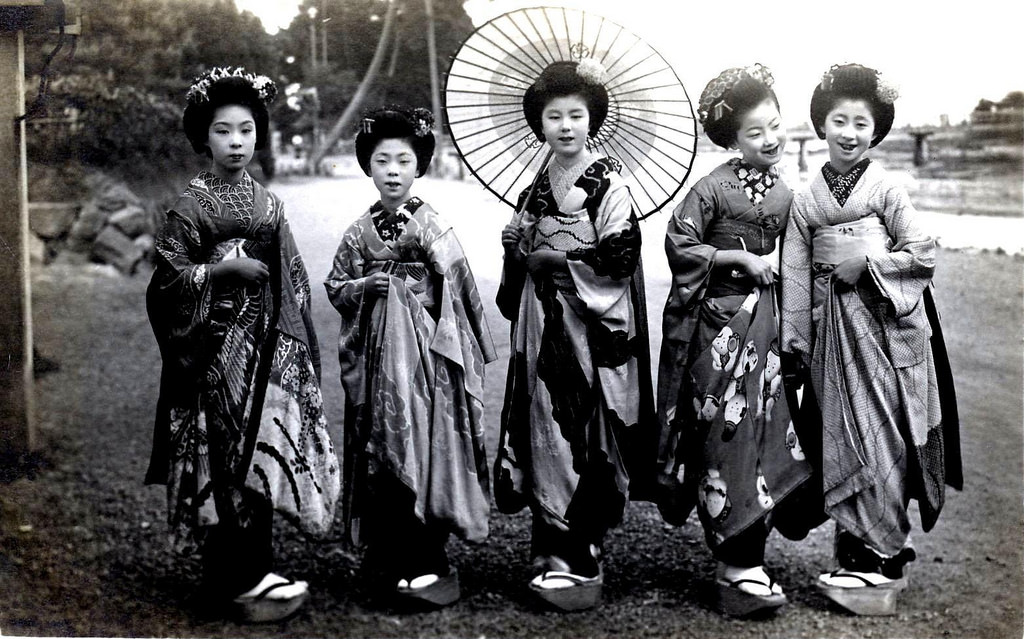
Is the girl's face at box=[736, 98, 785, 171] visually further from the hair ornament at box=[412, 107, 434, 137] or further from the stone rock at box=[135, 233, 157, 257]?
the stone rock at box=[135, 233, 157, 257]

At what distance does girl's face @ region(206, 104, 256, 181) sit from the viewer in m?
3.21

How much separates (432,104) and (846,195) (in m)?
1.83

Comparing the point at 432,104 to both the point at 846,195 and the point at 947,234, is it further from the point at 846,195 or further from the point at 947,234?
the point at 947,234

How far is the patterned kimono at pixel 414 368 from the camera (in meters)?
3.27

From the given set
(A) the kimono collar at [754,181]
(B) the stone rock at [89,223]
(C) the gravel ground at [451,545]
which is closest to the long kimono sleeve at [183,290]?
(C) the gravel ground at [451,545]

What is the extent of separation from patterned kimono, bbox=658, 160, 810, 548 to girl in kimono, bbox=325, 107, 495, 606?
73cm

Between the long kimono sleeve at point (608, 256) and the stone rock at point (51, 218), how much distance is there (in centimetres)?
224

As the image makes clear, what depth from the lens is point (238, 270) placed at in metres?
3.14

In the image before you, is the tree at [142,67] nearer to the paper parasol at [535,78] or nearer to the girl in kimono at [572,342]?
the paper parasol at [535,78]

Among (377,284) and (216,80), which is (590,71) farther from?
(216,80)

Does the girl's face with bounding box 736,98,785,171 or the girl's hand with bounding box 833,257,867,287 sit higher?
the girl's face with bounding box 736,98,785,171

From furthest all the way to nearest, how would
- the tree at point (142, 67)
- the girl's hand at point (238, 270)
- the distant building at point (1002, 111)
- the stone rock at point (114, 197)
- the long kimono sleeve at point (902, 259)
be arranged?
the stone rock at point (114, 197), the tree at point (142, 67), the distant building at point (1002, 111), the long kimono sleeve at point (902, 259), the girl's hand at point (238, 270)

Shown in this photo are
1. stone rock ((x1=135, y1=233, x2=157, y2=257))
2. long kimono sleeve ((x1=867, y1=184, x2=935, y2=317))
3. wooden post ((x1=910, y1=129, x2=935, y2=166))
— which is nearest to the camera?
long kimono sleeve ((x1=867, y1=184, x2=935, y2=317))

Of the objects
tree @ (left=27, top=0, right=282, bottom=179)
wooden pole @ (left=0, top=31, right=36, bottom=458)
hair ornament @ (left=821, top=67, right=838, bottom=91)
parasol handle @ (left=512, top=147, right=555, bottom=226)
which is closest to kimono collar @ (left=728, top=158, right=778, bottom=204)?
hair ornament @ (left=821, top=67, right=838, bottom=91)
